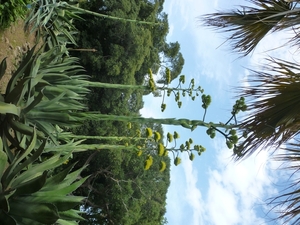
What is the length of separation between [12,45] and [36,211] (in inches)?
174

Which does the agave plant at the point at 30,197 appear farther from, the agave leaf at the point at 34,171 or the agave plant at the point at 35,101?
the agave plant at the point at 35,101

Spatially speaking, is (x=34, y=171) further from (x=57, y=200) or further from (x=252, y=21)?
(x=252, y=21)

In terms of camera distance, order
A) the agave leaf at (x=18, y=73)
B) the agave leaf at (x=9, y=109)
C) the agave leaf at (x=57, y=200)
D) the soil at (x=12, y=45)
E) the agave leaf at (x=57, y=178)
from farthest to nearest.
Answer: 1. the soil at (x=12, y=45)
2. the agave leaf at (x=18, y=73)
3. the agave leaf at (x=9, y=109)
4. the agave leaf at (x=57, y=178)
5. the agave leaf at (x=57, y=200)

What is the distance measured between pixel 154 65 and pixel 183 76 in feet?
32.3

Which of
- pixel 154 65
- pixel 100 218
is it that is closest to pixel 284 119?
pixel 100 218

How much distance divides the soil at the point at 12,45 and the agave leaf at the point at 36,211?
3434 mm

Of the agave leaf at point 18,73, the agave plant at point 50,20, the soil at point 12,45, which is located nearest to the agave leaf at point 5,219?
the agave leaf at point 18,73

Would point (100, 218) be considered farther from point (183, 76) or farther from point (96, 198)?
point (183, 76)

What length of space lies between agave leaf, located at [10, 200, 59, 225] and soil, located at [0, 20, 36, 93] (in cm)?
343

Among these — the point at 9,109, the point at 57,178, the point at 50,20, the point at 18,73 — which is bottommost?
the point at 57,178

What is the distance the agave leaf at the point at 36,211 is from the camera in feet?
7.66

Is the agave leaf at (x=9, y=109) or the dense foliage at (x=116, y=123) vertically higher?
the dense foliage at (x=116, y=123)

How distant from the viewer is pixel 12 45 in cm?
613

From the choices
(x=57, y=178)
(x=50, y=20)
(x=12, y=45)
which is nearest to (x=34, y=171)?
(x=57, y=178)
